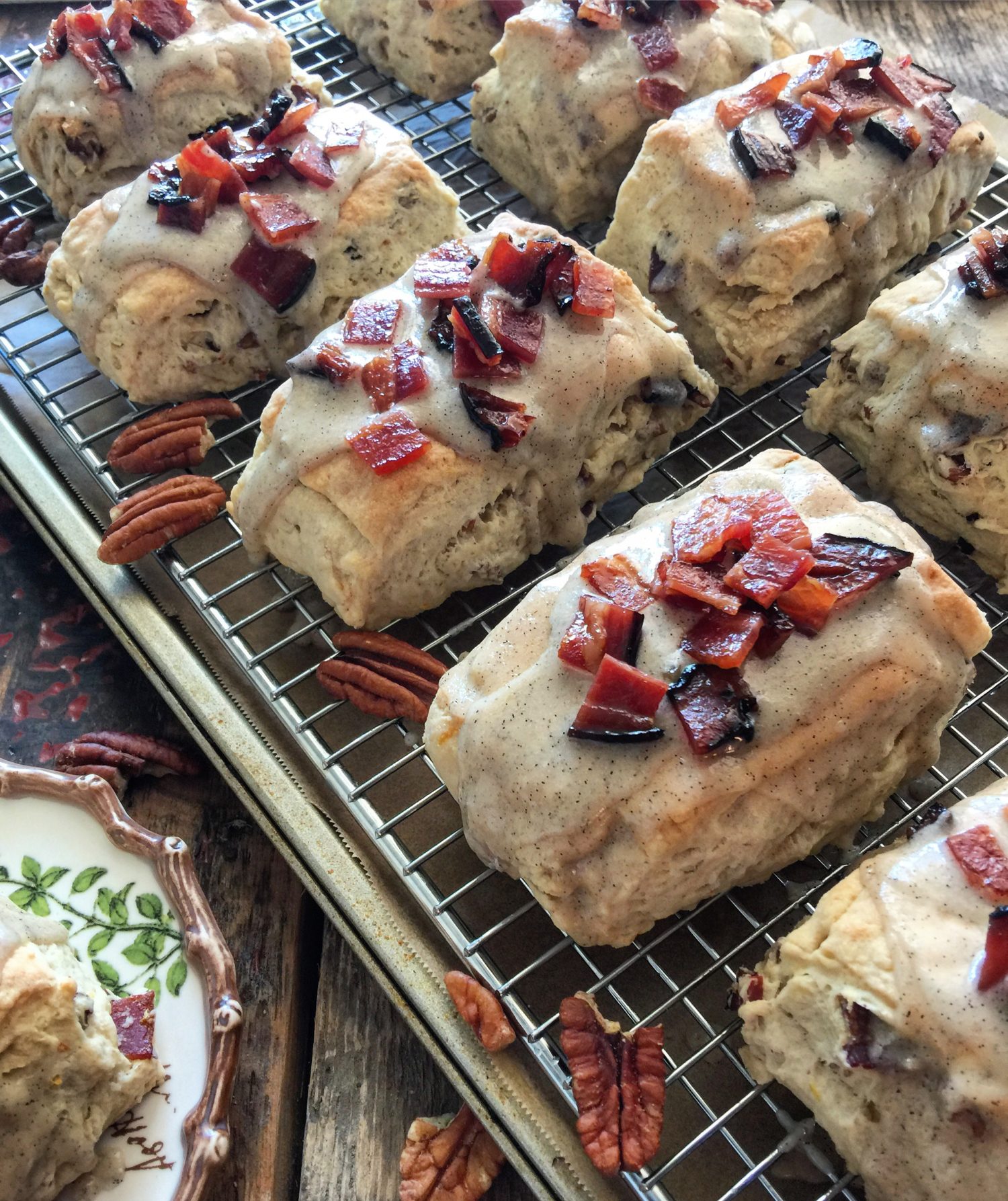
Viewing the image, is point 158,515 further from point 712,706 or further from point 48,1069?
point 712,706

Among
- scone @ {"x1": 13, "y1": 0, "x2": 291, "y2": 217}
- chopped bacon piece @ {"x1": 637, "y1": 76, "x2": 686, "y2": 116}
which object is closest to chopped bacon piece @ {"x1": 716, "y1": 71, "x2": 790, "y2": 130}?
chopped bacon piece @ {"x1": 637, "y1": 76, "x2": 686, "y2": 116}

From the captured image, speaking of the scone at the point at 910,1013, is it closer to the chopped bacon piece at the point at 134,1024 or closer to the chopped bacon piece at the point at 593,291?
the chopped bacon piece at the point at 134,1024

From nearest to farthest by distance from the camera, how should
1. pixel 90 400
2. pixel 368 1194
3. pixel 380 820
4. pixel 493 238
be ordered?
pixel 368 1194 < pixel 380 820 < pixel 493 238 < pixel 90 400

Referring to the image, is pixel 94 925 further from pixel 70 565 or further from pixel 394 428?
pixel 394 428

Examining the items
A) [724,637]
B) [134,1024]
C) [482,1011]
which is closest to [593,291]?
[724,637]

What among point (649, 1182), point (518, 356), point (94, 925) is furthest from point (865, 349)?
point (94, 925)
